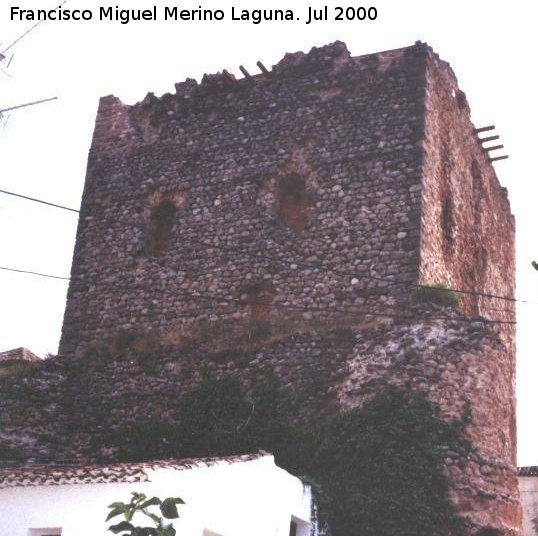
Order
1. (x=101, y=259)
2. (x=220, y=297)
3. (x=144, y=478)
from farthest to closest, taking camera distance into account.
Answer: (x=101, y=259)
(x=220, y=297)
(x=144, y=478)

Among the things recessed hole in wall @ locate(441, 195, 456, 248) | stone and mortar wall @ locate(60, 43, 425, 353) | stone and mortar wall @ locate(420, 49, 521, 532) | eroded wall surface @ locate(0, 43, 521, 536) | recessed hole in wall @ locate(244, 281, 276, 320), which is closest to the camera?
stone and mortar wall @ locate(420, 49, 521, 532)

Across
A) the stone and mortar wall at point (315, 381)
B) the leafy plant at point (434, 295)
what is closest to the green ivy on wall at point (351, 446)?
the stone and mortar wall at point (315, 381)

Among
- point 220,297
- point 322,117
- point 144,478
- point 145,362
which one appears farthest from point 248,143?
point 144,478

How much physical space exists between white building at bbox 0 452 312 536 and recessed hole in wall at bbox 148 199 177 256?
575 centimetres

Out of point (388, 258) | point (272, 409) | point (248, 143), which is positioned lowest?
point (272, 409)

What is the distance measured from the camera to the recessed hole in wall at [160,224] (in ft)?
60.7

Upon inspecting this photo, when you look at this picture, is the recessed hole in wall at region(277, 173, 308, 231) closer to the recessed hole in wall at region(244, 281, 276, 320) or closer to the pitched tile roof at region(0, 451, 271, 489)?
the recessed hole in wall at region(244, 281, 276, 320)

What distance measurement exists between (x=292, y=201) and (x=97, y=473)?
21.5 feet

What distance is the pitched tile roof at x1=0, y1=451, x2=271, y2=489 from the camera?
1267 cm

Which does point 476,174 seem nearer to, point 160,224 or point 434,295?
point 434,295

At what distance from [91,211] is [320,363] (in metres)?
6.04

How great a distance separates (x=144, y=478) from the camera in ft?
41.3

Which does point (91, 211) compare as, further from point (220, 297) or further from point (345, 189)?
point (345, 189)

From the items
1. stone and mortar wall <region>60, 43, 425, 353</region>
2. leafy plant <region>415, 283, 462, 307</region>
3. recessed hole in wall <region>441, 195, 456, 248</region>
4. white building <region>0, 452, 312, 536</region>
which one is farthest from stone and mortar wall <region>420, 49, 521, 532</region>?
white building <region>0, 452, 312, 536</region>
